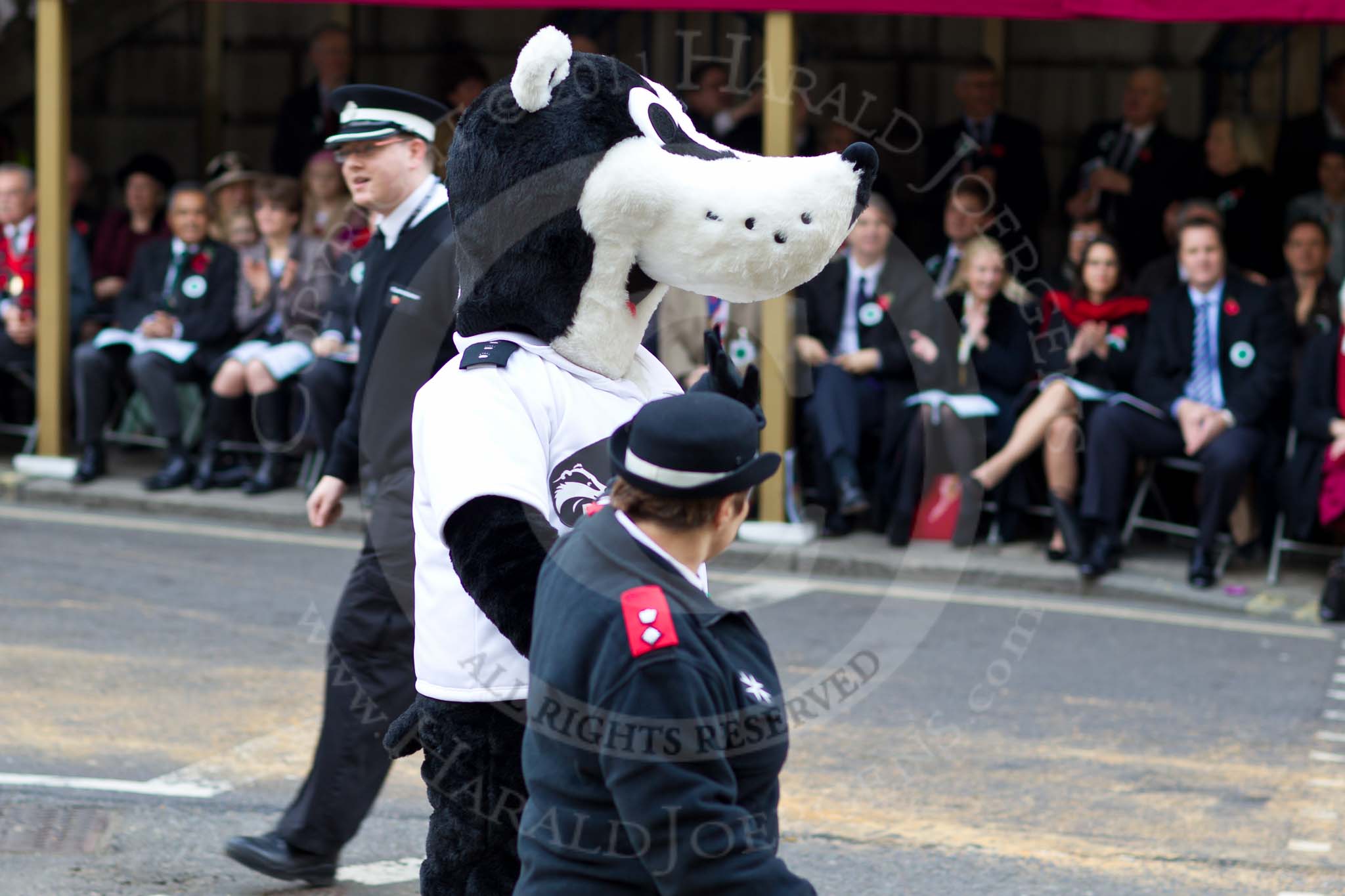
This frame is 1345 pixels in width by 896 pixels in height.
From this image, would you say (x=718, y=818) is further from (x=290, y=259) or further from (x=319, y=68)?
(x=319, y=68)

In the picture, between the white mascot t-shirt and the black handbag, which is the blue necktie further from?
the white mascot t-shirt

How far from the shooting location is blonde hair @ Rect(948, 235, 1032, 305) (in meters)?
9.65

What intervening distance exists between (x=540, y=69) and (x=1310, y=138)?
8.43 m

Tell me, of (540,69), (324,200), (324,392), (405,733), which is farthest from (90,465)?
(540,69)

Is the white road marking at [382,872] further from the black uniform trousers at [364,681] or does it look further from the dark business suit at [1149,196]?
the dark business suit at [1149,196]

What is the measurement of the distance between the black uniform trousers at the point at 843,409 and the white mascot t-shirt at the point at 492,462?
20.7ft

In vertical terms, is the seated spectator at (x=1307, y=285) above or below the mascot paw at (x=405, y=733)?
above

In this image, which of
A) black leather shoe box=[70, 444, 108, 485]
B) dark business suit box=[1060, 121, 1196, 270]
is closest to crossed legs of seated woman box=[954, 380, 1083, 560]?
dark business suit box=[1060, 121, 1196, 270]

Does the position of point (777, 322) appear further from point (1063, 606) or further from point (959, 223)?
point (1063, 606)

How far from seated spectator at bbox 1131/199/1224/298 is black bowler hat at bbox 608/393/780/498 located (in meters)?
7.13

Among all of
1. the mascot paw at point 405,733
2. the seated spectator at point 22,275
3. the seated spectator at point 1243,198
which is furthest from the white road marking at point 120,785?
the seated spectator at point 1243,198

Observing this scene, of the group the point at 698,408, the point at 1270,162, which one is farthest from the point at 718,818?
the point at 1270,162

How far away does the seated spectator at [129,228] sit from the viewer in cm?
1151

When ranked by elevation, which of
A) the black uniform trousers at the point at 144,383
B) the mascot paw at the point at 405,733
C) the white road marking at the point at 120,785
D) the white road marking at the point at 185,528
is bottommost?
the white road marking at the point at 120,785
